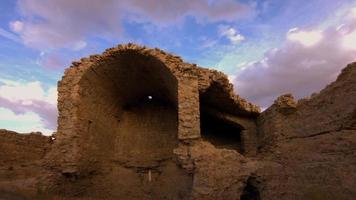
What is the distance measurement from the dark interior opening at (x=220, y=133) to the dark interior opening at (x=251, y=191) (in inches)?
153

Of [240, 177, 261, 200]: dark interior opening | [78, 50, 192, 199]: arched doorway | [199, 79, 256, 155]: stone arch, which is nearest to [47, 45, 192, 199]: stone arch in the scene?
[78, 50, 192, 199]: arched doorway

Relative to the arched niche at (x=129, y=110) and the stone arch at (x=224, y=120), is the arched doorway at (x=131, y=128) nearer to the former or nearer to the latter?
the arched niche at (x=129, y=110)

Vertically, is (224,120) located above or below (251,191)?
above

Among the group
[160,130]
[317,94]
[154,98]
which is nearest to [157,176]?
[160,130]

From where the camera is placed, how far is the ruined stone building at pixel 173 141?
8328 millimetres

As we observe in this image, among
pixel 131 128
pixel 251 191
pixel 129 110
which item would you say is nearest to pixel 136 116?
pixel 129 110

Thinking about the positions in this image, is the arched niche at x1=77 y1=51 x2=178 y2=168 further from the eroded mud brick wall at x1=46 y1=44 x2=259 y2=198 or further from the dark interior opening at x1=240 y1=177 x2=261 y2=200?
the dark interior opening at x1=240 y1=177 x2=261 y2=200

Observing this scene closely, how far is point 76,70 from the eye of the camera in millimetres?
10984

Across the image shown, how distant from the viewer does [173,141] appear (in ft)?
42.2

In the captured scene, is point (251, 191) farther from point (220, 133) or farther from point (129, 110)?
point (129, 110)

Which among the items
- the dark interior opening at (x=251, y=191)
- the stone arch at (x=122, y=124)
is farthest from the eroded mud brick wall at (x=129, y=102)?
the dark interior opening at (x=251, y=191)

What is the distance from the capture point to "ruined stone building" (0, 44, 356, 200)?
833cm

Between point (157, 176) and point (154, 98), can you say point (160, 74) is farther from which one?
point (157, 176)

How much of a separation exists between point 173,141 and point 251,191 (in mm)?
4462
